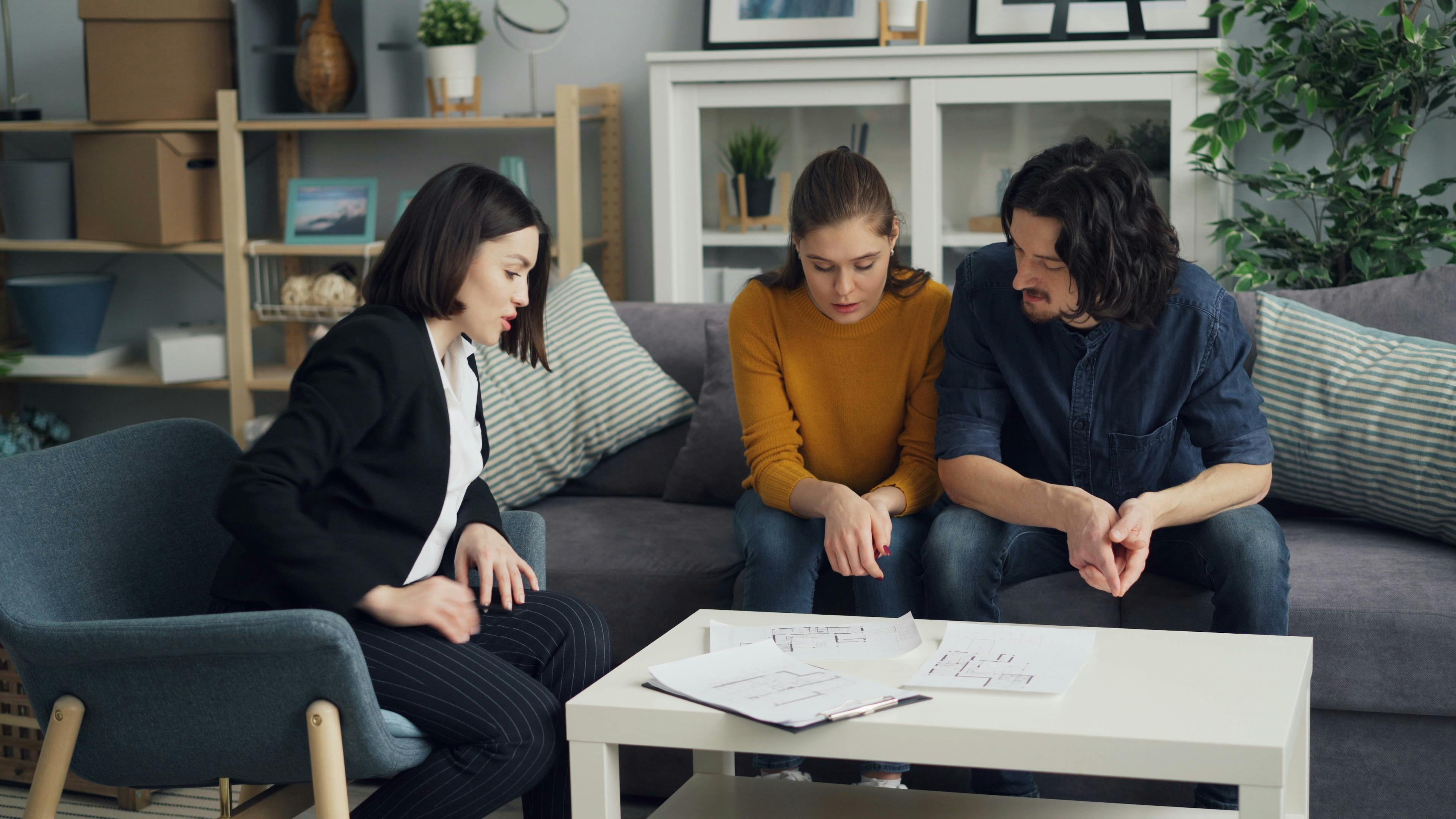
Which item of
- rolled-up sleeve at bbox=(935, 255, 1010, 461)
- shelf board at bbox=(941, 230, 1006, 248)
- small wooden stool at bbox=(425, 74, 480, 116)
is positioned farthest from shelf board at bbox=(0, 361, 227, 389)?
rolled-up sleeve at bbox=(935, 255, 1010, 461)

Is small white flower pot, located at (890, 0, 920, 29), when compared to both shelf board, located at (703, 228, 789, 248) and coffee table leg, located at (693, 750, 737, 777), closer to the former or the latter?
shelf board, located at (703, 228, 789, 248)

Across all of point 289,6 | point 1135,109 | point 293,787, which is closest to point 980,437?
point 293,787

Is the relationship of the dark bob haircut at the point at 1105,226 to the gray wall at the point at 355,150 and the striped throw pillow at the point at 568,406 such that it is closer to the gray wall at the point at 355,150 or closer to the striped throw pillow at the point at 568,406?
the striped throw pillow at the point at 568,406

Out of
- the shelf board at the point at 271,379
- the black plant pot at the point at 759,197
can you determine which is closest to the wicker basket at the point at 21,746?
the shelf board at the point at 271,379

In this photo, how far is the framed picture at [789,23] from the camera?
2879 millimetres

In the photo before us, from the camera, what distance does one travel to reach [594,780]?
48.4 inches

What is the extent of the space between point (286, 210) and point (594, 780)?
2617 millimetres

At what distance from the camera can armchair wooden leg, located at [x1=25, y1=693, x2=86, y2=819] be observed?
49.6 inches

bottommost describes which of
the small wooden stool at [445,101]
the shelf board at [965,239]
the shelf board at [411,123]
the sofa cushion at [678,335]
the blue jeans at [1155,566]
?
the blue jeans at [1155,566]

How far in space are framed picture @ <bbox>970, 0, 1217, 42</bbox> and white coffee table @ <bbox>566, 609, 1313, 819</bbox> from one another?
1.72 meters

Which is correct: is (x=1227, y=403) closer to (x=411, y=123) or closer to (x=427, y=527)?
(x=427, y=527)

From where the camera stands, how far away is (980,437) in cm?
176

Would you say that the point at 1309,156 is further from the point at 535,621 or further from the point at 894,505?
the point at 535,621

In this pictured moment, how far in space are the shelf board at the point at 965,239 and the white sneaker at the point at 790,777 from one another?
4.94ft
